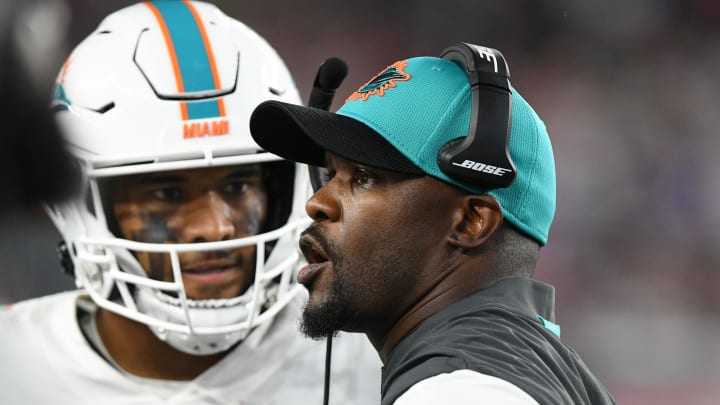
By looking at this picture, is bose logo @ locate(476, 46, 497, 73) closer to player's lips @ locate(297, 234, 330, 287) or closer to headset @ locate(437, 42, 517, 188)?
headset @ locate(437, 42, 517, 188)

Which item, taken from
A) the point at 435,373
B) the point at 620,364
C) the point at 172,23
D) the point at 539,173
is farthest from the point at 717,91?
the point at 435,373

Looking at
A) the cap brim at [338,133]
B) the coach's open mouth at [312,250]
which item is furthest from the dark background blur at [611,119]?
the coach's open mouth at [312,250]

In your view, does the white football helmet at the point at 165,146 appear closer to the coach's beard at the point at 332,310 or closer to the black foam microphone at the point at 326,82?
the black foam microphone at the point at 326,82

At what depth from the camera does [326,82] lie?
2041mm

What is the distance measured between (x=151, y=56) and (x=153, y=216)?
380 millimetres

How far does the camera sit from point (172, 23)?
8.14ft

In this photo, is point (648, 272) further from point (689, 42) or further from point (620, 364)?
point (689, 42)

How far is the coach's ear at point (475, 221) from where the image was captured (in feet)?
5.24

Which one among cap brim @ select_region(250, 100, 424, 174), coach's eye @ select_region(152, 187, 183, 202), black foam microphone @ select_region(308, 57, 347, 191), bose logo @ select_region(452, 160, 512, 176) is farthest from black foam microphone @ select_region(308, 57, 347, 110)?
bose logo @ select_region(452, 160, 512, 176)

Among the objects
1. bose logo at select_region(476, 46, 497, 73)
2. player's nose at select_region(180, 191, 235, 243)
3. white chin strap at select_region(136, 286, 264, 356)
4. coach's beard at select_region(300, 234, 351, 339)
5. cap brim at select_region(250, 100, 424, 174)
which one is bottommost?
white chin strap at select_region(136, 286, 264, 356)

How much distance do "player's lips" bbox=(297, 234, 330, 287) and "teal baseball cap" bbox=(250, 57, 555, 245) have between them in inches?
7.0

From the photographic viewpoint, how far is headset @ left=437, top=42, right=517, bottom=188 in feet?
4.99

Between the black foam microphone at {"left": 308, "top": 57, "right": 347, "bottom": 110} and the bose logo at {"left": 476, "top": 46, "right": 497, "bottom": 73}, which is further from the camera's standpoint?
the black foam microphone at {"left": 308, "top": 57, "right": 347, "bottom": 110}

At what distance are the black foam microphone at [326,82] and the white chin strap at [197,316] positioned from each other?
0.55m
